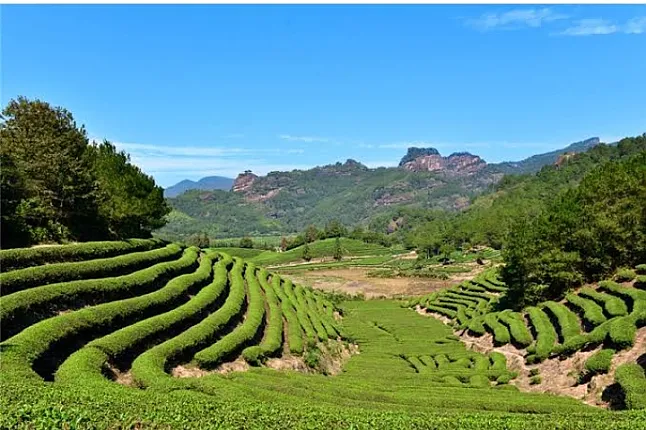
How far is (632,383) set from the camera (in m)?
22.5

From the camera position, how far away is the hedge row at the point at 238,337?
2550 centimetres

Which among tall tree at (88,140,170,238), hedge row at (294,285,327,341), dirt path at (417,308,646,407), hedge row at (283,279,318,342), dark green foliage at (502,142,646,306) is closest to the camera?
dirt path at (417,308,646,407)

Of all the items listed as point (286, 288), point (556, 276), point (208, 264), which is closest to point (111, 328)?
point (208, 264)

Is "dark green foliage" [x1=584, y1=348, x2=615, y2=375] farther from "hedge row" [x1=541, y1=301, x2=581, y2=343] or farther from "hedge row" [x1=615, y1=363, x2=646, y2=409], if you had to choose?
"hedge row" [x1=541, y1=301, x2=581, y2=343]

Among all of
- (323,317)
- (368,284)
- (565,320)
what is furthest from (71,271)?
(368,284)

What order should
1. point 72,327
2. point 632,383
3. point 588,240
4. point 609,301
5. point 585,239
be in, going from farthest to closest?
point 585,239
point 588,240
point 609,301
point 72,327
point 632,383

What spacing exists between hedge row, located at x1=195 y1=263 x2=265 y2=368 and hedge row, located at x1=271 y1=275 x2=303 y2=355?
2450 millimetres

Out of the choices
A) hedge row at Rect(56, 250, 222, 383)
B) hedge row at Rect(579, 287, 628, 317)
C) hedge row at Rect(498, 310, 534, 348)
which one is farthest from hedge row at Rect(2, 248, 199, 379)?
hedge row at Rect(579, 287, 628, 317)

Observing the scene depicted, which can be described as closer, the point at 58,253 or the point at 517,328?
the point at 58,253

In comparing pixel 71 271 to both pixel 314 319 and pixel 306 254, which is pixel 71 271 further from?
pixel 306 254

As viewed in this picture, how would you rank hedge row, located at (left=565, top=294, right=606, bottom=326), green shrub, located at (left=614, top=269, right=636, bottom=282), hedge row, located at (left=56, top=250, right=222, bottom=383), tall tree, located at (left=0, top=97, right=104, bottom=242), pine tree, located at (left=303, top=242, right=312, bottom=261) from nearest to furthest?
hedge row, located at (left=56, top=250, right=222, bottom=383)
hedge row, located at (left=565, top=294, right=606, bottom=326)
tall tree, located at (left=0, top=97, right=104, bottom=242)
green shrub, located at (left=614, top=269, right=636, bottom=282)
pine tree, located at (left=303, top=242, right=312, bottom=261)

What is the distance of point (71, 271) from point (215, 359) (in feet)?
34.1

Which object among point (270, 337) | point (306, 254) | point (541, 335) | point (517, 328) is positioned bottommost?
point (306, 254)

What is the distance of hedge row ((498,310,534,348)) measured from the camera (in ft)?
128
